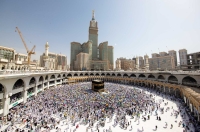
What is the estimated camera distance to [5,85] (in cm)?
1423

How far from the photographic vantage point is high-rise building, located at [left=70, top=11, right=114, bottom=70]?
94.2m

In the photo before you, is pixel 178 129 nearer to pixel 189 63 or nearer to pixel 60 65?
pixel 189 63

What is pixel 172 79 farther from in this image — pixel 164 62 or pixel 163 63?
pixel 163 63

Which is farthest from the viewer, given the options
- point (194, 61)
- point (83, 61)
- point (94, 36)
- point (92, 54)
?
point (94, 36)

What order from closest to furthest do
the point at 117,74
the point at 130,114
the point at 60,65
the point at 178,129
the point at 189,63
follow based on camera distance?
the point at 178,129 → the point at 130,114 → the point at 189,63 → the point at 117,74 → the point at 60,65

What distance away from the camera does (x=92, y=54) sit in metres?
120

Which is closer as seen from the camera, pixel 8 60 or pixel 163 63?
pixel 8 60

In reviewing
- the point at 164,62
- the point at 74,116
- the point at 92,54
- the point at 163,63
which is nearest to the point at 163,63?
the point at 163,63

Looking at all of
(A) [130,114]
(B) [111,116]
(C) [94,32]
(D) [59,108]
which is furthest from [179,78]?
(C) [94,32]

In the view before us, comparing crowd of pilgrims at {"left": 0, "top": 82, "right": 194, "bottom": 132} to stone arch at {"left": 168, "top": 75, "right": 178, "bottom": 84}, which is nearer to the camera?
crowd of pilgrims at {"left": 0, "top": 82, "right": 194, "bottom": 132}

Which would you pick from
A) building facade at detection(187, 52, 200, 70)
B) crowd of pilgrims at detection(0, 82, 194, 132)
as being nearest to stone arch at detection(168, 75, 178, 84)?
crowd of pilgrims at detection(0, 82, 194, 132)

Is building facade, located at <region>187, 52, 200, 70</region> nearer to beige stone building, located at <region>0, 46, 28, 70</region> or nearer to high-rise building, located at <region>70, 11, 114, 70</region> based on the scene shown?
high-rise building, located at <region>70, 11, 114, 70</region>

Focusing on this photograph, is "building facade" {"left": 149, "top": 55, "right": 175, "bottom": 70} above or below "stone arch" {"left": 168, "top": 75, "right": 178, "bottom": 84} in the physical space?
above

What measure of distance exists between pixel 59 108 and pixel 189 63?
201 feet
